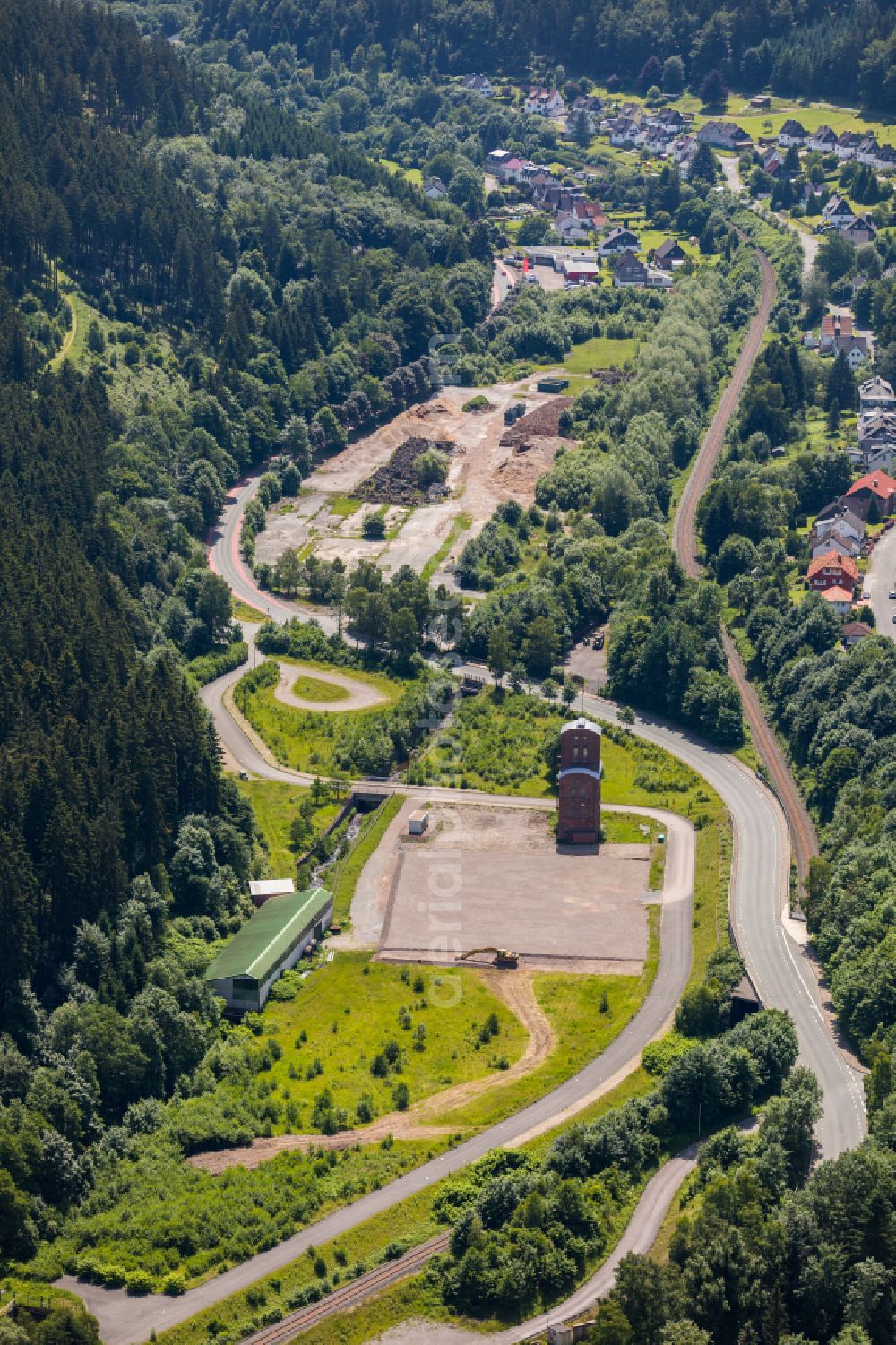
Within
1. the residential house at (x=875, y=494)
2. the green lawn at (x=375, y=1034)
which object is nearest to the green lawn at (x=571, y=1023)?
the green lawn at (x=375, y=1034)

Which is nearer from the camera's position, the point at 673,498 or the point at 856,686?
the point at 856,686

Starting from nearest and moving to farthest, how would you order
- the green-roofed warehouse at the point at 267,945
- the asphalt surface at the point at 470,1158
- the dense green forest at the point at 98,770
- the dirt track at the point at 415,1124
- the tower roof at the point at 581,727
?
the asphalt surface at the point at 470,1158, the dirt track at the point at 415,1124, the dense green forest at the point at 98,770, the green-roofed warehouse at the point at 267,945, the tower roof at the point at 581,727

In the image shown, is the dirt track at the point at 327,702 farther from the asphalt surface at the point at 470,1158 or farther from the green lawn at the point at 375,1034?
the green lawn at the point at 375,1034

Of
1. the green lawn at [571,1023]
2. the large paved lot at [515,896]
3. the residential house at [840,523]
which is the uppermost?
the residential house at [840,523]

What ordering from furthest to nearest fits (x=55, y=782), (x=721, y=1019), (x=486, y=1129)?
(x=55, y=782) < (x=721, y=1019) < (x=486, y=1129)

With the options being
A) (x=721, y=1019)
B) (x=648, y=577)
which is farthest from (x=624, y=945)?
(x=648, y=577)

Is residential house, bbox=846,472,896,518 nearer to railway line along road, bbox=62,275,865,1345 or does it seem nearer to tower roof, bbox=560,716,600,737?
railway line along road, bbox=62,275,865,1345

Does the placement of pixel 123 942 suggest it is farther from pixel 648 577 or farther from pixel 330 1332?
pixel 648 577

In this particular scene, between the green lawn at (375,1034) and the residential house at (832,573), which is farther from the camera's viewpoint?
the residential house at (832,573)
